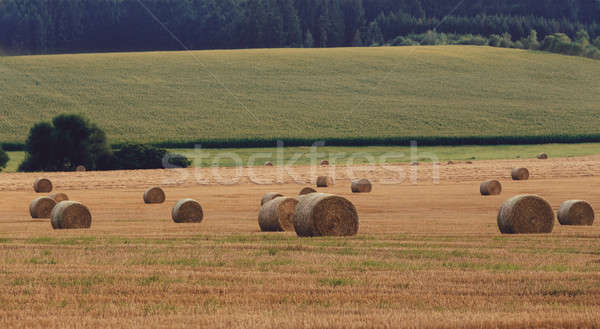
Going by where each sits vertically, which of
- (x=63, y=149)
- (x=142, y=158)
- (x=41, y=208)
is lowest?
(x=41, y=208)

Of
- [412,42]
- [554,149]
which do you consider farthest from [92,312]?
[412,42]

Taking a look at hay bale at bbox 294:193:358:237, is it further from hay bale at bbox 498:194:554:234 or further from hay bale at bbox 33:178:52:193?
hay bale at bbox 33:178:52:193

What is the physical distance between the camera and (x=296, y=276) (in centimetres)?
1365

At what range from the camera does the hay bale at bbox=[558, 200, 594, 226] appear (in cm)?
2350

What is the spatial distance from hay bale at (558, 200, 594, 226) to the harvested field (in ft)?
2.28

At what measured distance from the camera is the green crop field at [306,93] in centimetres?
7969

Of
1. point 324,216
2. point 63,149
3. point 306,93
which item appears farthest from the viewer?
point 306,93

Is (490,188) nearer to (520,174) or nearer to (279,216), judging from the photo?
(520,174)

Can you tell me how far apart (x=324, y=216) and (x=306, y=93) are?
250ft

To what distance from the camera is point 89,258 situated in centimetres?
1611

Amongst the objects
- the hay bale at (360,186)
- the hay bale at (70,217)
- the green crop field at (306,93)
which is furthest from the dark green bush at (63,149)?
the hay bale at (70,217)

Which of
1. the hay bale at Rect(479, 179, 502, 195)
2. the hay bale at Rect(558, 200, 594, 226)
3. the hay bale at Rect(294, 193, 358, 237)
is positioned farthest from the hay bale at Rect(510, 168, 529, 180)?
the hay bale at Rect(294, 193, 358, 237)

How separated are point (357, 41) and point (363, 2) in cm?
2087

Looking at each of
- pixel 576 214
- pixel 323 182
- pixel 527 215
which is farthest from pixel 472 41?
pixel 527 215
